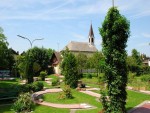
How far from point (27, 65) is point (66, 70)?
6.38 m

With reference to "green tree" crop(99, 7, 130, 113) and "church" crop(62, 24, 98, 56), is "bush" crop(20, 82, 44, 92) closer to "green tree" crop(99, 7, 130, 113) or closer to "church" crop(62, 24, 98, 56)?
"green tree" crop(99, 7, 130, 113)

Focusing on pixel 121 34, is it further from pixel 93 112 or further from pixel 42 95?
pixel 42 95

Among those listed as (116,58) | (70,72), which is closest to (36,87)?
(70,72)

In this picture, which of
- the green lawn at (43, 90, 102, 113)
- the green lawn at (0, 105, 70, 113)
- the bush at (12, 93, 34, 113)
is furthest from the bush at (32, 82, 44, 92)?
the bush at (12, 93, 34, 113)

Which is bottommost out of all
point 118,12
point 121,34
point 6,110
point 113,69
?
point 6,110

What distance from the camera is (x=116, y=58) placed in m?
18.5

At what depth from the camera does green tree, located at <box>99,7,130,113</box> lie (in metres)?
18.6

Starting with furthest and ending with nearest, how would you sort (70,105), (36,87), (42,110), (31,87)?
(36,87) < (31,87) < (70,105) < (42,110)

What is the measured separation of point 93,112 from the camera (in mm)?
21688

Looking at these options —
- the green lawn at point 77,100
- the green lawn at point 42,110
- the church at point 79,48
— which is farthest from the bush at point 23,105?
the church at point 79,48

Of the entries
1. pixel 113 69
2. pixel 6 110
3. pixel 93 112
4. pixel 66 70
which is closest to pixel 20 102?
pixel 6 110

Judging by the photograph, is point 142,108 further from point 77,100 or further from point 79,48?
point 79,48

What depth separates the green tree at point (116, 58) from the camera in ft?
61.0

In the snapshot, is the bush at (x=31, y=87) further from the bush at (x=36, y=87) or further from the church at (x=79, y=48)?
the church at (x=79, y=48)
